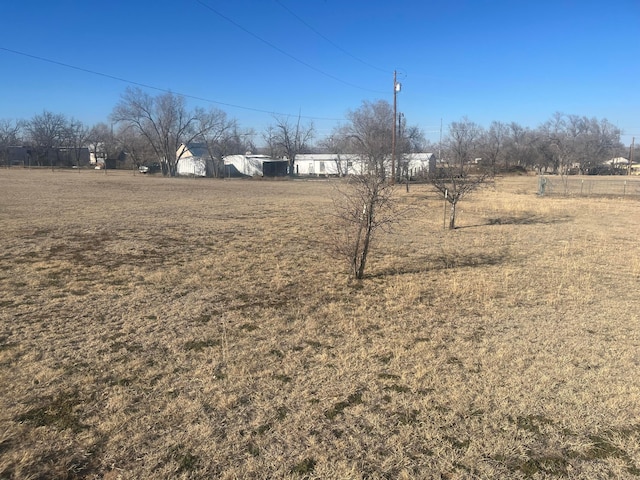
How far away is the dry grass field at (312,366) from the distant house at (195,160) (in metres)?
52.0

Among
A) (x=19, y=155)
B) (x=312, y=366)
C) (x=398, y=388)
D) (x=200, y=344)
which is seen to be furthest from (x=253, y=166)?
(x=19, y=155)

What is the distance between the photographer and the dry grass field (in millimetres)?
2762

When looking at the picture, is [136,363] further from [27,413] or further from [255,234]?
[255,234]

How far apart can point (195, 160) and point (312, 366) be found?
199 feet

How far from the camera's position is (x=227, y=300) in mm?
6047

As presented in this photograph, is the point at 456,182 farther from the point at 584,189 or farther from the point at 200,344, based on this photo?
the point at 584,189

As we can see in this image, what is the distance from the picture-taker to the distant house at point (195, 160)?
193ft

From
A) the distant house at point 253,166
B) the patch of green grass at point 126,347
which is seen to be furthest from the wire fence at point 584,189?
the distant house at point 253,166

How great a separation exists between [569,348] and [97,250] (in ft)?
28.8

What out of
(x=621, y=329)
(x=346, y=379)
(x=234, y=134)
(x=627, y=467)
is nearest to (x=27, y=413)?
(x=346, y=379)

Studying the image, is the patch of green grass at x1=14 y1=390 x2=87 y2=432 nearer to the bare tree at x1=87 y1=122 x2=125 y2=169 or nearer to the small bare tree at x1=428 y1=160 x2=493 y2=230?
the small bare tree at x1=428 y1=160 x2=493 y2=230

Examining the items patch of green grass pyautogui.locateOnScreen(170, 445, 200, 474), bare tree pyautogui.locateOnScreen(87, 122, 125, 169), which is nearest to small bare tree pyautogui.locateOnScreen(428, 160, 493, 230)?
patch of green grass pyautogui.locateOnScreen(170, 445, 200, 474)

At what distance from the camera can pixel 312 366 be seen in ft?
13.3

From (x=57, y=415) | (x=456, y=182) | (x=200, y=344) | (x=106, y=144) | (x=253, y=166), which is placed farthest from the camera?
(x=106, y=144)
